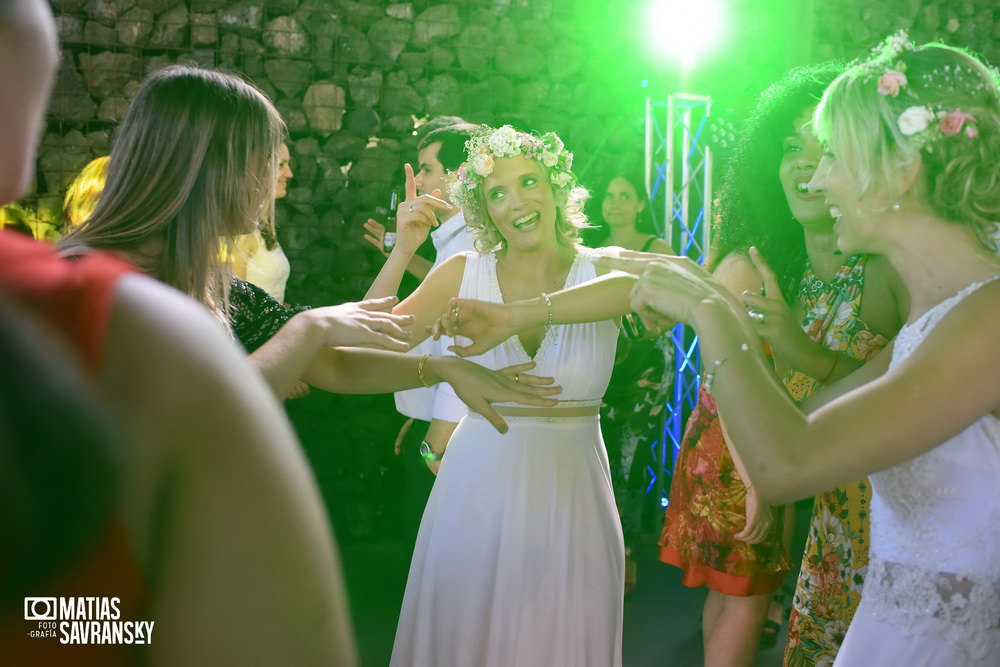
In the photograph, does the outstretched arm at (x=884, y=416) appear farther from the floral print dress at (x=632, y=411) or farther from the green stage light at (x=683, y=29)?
the green stage light at (x=683, y=29)

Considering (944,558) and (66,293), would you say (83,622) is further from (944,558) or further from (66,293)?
(944,558)

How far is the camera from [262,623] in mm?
503

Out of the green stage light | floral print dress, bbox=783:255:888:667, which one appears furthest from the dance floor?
the green stage light

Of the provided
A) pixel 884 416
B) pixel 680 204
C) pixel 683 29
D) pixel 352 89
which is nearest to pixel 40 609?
pixel 884 416

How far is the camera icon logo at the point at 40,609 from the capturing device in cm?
51

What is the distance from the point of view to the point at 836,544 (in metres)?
2.06

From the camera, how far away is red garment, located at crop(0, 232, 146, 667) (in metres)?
0.46

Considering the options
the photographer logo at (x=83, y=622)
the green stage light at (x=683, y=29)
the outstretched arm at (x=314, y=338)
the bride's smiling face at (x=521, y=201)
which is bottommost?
the photographer logo at (x=83, y=622)

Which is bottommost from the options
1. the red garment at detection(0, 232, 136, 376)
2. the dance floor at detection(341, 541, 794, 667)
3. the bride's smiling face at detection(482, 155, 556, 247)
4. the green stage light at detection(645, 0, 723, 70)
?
the dance floor at detection(341, 541, 794, 667)

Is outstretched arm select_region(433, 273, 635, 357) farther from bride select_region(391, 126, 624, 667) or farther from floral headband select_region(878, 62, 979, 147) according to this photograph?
floral headband select_region(878, 62, 979, 147)

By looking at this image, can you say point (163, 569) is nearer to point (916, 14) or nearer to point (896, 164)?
point (896, 164)

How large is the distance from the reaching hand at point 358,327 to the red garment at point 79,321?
112cm

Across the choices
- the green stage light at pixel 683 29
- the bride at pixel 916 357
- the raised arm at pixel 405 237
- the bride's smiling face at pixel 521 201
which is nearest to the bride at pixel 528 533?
the bride's smiling face at pixel 521 201

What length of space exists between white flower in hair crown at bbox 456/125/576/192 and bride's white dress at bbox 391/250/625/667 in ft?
2.27
